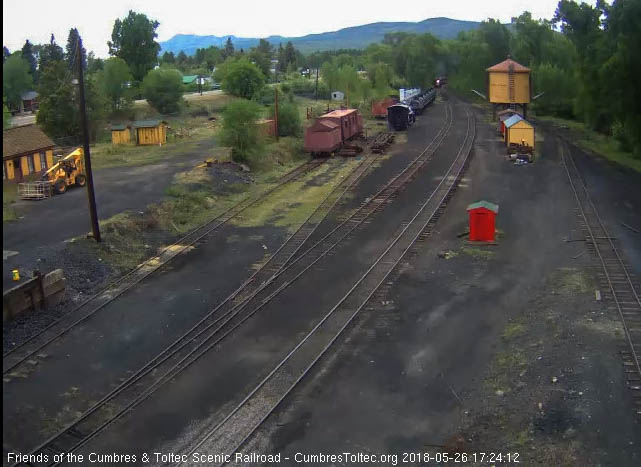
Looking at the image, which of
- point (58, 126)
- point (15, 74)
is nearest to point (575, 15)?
point (58, 126)

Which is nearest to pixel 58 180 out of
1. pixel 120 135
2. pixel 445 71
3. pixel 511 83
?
pixel 120 135

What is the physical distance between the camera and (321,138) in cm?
4019

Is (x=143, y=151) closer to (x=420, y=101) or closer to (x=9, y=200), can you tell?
(x=9, y=200)

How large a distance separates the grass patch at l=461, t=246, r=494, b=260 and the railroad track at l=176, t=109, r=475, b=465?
A: 5.94 feet

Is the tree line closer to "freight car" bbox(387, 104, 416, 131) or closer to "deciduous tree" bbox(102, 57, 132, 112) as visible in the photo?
"deciduous tree" bbox(102, 57, 132, 112)

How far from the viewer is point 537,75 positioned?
218 ft

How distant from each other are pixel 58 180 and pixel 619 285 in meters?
23.0

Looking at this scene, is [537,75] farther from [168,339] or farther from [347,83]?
[168,339]

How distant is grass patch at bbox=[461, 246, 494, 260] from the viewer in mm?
20234

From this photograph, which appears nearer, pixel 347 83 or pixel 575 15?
pixel 575 15

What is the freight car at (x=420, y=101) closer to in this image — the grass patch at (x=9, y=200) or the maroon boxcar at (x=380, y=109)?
the maroon boxcar at (x=380, y=109)

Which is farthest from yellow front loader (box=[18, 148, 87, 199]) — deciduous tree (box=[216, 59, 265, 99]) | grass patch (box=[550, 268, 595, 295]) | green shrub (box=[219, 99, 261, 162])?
deciduous tree (box=[216, 59, 265, 99])

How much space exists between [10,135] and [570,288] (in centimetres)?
2804

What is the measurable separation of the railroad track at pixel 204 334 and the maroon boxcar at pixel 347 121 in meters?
16.0
